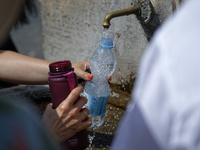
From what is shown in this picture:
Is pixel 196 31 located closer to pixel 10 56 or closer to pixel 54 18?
pixel 10 56

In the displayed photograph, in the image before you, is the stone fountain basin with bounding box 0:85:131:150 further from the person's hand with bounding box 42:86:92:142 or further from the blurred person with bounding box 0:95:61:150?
the blurred person with bounding box 0:95:61:150

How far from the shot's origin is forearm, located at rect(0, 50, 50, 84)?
5.74ft

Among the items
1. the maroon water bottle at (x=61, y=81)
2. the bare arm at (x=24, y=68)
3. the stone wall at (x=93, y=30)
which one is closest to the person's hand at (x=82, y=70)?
the bare arm at (x=24, y=68)

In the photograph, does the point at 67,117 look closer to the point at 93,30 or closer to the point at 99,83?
the point at 99,83

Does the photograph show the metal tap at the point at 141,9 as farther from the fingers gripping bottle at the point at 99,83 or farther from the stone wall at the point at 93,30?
the fingers gripping bottle at the point at 99,83

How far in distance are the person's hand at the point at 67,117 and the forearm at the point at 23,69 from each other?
501 millimetres

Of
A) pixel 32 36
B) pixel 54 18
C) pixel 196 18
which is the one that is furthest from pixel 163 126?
pixel 32 36

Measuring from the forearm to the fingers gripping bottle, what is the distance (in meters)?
0.29

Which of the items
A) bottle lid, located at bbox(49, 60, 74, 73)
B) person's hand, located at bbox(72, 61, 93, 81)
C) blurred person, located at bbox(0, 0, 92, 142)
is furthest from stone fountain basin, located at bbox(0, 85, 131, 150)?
bottle lid, located at bbox(49, 60, 74, 73)

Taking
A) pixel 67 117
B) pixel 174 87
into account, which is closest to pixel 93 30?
pixel 67 117

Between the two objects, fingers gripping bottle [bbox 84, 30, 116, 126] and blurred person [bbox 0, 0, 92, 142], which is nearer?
blurred person [bbox 0, 0, 92, 142]

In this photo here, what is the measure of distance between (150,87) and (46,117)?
0.90 metres

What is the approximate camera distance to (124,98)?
2.25m

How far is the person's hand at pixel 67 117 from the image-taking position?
125cm
